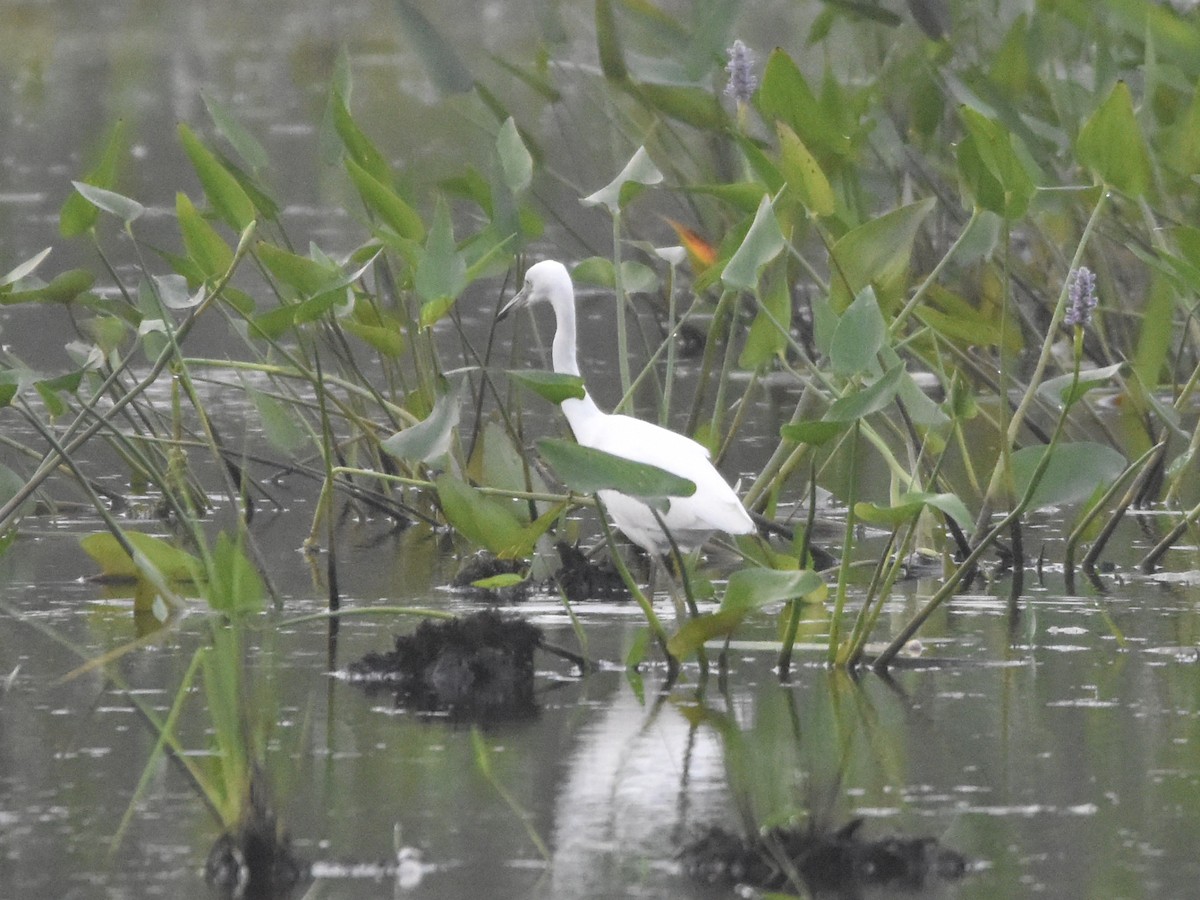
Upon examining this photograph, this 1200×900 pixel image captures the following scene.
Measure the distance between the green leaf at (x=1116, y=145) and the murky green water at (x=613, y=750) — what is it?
3.21 ft

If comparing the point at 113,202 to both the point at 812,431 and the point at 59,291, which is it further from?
the point at 812,431

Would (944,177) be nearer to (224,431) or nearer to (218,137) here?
(224,431)

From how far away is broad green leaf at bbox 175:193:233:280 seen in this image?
502 cm

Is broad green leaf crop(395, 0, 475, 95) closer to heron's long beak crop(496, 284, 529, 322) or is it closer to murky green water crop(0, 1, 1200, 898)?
heron's long beak crop(496, 284, 529, 322)

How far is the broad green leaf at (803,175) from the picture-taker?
461cm

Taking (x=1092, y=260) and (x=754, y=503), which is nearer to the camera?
(x=754, y=503)

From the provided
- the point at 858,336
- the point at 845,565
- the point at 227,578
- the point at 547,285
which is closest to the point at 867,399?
the point at 858,336

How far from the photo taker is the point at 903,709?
4.22 meters

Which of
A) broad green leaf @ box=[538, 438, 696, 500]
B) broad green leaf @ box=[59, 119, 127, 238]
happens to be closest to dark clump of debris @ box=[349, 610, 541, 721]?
broad green leaf @ box=[538, 438, 696, 500]

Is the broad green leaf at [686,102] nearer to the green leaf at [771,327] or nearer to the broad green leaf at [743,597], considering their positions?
the green leaf at [771,327]

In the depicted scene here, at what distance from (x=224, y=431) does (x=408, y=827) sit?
4457 millimetres

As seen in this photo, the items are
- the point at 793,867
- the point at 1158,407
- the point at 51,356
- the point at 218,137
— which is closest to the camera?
the point at 793,867

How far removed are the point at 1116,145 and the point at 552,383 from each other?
135 centimetres

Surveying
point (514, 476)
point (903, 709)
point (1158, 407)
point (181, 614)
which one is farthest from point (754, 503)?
point (181, 614)
